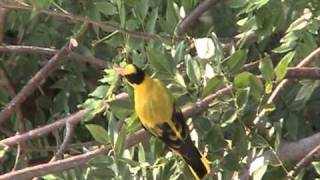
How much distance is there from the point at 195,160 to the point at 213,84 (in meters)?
0.18

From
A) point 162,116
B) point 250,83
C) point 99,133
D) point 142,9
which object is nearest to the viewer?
point 250,83

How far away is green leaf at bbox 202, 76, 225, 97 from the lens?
1.29 metres

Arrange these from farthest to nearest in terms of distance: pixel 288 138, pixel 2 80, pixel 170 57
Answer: pixel 2 80 → pixel 288 138 → pixel 170 57

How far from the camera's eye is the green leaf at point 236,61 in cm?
132

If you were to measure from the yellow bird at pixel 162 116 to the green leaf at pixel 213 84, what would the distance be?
0.15m

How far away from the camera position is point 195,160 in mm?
1397

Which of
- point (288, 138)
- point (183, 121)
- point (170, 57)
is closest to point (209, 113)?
point (183, 121)

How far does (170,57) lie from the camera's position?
1.37 meters

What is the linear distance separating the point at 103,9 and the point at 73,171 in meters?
0.36

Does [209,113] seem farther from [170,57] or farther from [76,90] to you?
[76,90]

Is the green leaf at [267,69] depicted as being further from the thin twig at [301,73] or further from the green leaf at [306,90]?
the green leaf at [306,90]

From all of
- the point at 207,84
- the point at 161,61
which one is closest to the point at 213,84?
the point at 207,84

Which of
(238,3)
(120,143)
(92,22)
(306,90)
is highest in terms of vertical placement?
(92,22)

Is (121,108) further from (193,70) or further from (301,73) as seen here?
(301,73)
